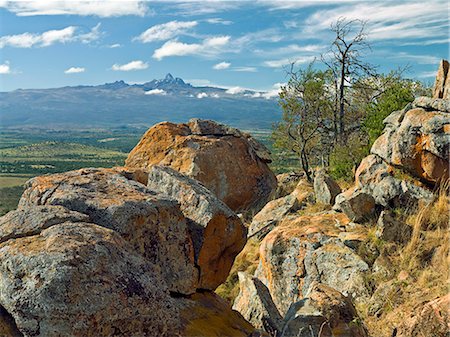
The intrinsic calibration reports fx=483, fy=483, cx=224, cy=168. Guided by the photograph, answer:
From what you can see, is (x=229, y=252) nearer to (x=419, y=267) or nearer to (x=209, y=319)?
(x=209, y=319)

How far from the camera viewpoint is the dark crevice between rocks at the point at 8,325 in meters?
5.46

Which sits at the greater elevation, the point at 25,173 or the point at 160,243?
the point at 160,243

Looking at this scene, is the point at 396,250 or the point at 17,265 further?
the point at 396,250

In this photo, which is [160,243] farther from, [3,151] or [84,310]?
[3,151]

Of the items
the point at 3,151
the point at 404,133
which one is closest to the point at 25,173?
the point at 3,151

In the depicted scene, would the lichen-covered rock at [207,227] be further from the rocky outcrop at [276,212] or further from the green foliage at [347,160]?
the green foliage at [347,160]

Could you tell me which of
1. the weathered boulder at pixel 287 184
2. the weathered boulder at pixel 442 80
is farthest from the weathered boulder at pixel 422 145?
the weathered boulder at pixel 287 184

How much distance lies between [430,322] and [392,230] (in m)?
4.52

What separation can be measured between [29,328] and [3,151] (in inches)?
7800

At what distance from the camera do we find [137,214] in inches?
299

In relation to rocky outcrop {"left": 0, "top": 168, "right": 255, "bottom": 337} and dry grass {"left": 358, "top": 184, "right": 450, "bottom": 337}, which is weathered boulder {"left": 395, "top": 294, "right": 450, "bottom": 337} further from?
rocky outcrop {"left": 0, "top": 168, "right": 255, "bottom": 337}

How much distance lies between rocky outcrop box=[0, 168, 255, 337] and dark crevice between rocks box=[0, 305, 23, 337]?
11 millimetres

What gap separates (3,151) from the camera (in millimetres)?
185125

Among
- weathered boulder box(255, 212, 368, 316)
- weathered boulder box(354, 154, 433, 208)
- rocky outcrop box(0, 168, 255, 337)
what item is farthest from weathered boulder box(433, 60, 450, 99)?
rocky outcrop box(0, 168, 255, 337)
